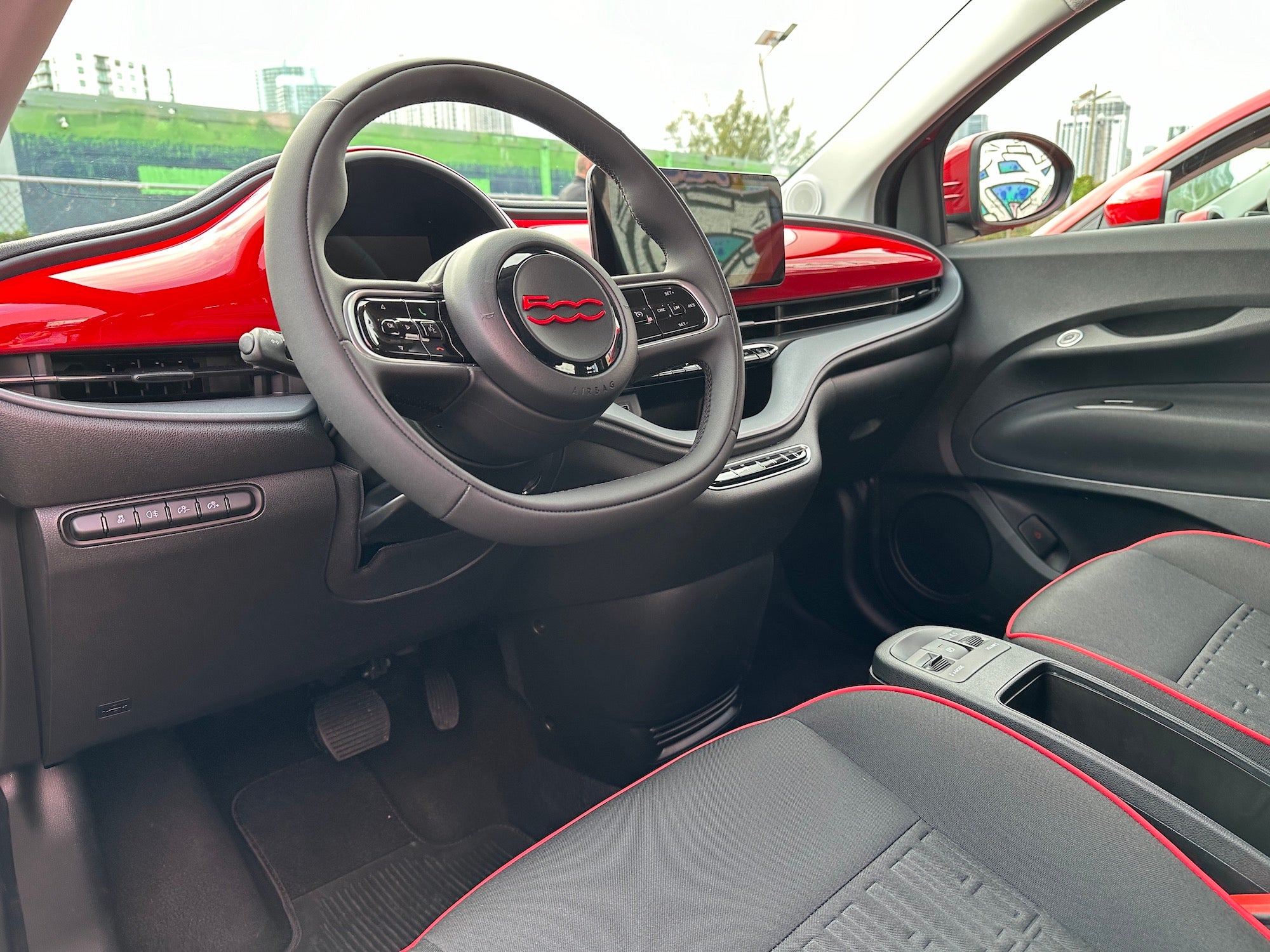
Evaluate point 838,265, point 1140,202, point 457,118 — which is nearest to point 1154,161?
point 1140,202

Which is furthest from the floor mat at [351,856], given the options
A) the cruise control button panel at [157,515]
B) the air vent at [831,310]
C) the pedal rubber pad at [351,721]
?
the air vent at [831,310]

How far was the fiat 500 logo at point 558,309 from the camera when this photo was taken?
2.83 feet

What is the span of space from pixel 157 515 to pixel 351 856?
0.79 meters

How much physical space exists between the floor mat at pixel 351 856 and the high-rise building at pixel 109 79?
3.52 ft

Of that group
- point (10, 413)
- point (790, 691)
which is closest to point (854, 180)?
point (790, 691)

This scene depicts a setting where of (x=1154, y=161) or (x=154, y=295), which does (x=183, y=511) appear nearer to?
(x=154, y=295)

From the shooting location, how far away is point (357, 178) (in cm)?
105

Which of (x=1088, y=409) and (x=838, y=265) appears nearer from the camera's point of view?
(x=838, y=265)

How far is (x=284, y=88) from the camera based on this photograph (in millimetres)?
1105

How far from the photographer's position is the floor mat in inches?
55.2

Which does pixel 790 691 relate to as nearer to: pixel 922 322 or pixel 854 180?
pixel 922 322

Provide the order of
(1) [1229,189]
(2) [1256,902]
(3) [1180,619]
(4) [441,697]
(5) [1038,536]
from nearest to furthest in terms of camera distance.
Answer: (2) [1256,902]
(3) [1180,619]
(4) [441,697]
(1) [1229,189]
(5) [1038,536]

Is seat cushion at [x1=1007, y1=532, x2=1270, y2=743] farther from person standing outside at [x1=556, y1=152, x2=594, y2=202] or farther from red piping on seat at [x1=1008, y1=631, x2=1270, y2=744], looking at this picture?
person standing outside at [x1=556, y1=152, x2=594, y2=202]

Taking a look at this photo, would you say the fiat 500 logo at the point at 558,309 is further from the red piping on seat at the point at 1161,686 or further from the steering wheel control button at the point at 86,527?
the red piping on seat at the point at 1161,686
